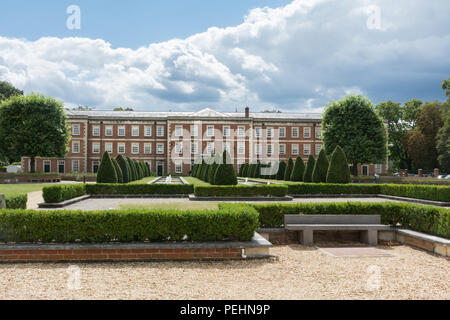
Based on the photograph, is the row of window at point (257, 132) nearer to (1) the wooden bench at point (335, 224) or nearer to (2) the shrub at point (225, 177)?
(2) the shrub at point (225, 177)

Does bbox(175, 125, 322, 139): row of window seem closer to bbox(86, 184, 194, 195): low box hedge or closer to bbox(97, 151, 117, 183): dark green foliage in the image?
bbox(97, 151, 117, 183): dark green foliage

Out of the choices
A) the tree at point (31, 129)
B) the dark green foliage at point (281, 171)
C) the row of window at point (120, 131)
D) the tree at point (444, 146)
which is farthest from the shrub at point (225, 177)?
the tree at point (444, 146)

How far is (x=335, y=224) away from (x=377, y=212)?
1.36 meters

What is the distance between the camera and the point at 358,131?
36875 mm

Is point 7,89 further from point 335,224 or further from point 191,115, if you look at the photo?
point 335,224

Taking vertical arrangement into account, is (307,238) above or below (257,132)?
below

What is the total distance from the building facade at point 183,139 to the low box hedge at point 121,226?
1712 inches

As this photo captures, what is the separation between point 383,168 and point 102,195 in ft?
152

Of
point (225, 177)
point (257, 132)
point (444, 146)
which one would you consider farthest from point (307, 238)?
point (444, 146)

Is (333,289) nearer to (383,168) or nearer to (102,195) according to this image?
(102,195)

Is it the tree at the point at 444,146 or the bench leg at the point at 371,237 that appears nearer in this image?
the bench leg at the point at 371,237

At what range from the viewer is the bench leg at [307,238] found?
26.9ft

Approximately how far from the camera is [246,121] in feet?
170

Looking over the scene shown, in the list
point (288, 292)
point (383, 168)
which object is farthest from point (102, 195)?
point (383, 168)
